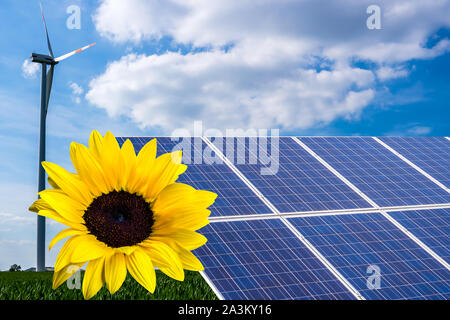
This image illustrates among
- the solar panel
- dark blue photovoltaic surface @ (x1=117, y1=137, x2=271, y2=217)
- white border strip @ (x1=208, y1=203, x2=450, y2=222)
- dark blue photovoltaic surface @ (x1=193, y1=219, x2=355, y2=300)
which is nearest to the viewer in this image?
dark blue photovoltaic surface @ (x1=193, y1=219, x2=355, y2=300)

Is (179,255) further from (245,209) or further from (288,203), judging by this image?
(288,203)

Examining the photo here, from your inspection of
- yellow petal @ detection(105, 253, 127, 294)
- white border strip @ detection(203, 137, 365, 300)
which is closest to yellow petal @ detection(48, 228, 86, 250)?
yellow petal @ detection(105, 253, 127, 294)

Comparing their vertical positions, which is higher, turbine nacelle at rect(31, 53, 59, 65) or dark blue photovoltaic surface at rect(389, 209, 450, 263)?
turbine nacelle at rect(31, 53, 59, 65)

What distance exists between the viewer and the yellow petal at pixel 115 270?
139 inches

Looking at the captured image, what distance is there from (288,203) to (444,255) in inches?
152

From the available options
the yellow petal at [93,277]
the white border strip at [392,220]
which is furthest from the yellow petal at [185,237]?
the white border strip at [392,220]

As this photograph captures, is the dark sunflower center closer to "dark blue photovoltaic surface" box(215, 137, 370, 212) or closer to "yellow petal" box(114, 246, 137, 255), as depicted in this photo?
"yellow petal" box(114, 246, 137, 255)

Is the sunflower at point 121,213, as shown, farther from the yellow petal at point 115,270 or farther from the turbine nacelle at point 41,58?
the turbine nacelle at point 41,58

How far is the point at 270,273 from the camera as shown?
9312mm

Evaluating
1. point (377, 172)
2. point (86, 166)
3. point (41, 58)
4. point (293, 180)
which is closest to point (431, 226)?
point (377, 172)

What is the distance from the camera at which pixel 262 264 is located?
954cm

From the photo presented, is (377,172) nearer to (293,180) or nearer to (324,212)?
(293,180)

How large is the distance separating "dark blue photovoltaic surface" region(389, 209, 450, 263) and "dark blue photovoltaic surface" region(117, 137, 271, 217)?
3849mm

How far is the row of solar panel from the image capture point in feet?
39.4
